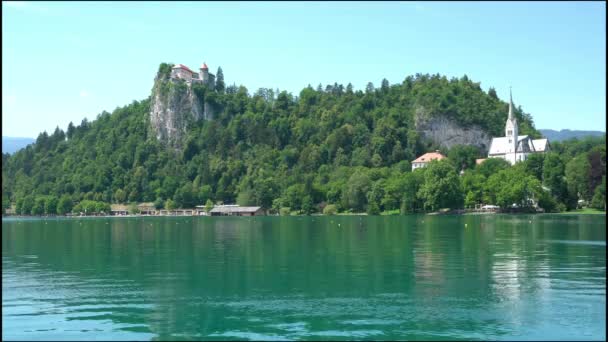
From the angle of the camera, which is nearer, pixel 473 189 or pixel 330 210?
pixel 473 189

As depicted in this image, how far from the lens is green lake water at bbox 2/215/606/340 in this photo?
87.3 feet

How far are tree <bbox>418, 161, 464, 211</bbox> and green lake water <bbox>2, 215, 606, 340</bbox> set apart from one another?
92770mm

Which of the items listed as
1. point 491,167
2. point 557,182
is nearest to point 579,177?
point 557,182

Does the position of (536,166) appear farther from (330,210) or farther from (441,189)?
(330,210)

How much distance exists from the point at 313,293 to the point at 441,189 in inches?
4781

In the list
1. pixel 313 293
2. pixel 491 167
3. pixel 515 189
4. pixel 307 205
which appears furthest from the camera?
pixel 307 205

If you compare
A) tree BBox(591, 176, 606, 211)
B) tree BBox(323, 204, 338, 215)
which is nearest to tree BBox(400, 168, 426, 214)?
tree BBox(323, 204, 338, 215)

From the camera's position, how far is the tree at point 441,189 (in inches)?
6004

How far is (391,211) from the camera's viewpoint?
16625 cm

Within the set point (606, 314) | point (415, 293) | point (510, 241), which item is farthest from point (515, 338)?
point (510, 241)

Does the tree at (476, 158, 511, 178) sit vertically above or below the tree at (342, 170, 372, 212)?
above

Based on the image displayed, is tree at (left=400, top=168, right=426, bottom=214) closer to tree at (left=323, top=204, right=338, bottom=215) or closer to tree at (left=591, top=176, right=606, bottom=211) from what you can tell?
tree at (left=323, top=204, right=338, bottom=215)

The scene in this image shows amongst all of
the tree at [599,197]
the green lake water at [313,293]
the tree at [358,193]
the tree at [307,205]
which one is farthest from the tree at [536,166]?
the green lake water at [313,293]

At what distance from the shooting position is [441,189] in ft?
500
